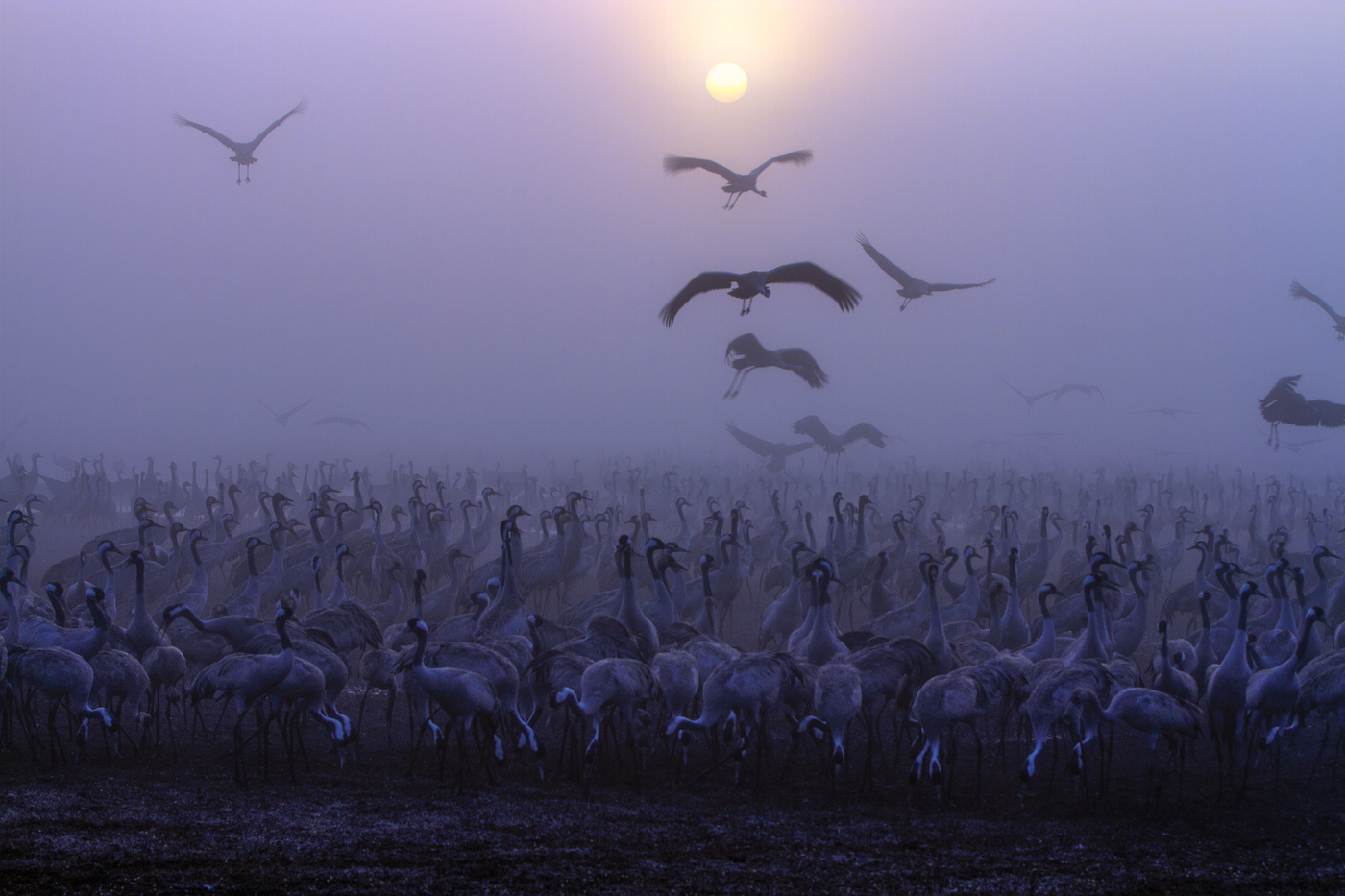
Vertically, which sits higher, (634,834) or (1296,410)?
(1296,410)

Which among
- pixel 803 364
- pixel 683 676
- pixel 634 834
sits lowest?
pixel 634 834

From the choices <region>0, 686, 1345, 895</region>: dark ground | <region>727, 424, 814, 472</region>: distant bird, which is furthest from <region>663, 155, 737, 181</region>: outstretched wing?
<region>727, 424, 814, 472</region>: distant bird

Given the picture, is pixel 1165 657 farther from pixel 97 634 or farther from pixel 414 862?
pixel 97 634

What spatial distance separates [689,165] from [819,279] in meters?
3.50

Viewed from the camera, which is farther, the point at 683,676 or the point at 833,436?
the point at 833,436

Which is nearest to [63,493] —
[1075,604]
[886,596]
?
[886,596]

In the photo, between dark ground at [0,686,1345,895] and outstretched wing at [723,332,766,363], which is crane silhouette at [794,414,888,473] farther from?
dark ground at [0,686,1345,895]

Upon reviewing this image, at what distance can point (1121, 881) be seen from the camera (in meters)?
5.45

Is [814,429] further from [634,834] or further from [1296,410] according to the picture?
[634,834]

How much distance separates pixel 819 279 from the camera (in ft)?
47.6

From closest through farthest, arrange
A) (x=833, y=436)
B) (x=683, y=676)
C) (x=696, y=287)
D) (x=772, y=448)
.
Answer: (x=683, y=676) < (x=696, y=287) < (x=833, y=436) < (x=772, y=448)

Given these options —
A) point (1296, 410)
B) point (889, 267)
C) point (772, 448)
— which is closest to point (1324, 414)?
point (1296, 410)

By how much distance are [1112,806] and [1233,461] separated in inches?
2381

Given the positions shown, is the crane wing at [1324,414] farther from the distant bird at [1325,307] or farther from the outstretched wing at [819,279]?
the outstretched wing at [819,279]
